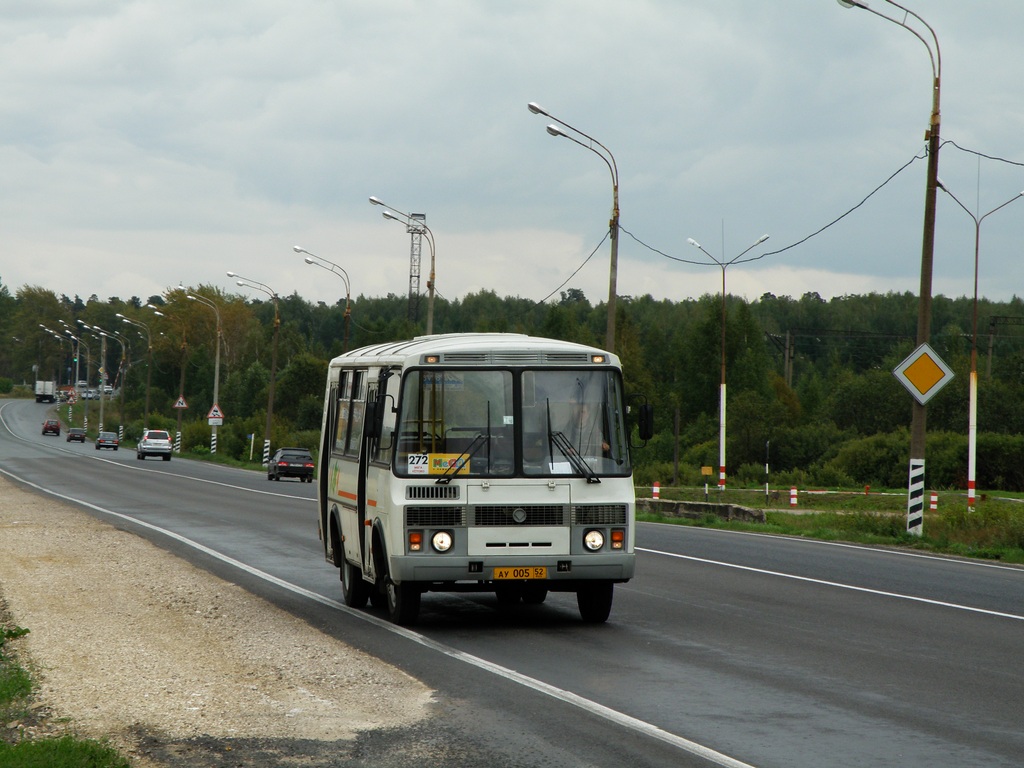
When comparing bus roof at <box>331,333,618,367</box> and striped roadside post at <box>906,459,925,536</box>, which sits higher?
bus roof at <box>331,333,618,367</box>

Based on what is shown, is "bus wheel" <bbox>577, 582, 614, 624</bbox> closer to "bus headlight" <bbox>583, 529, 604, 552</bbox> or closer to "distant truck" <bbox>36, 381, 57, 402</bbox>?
"bus headlight" <bbox>583, 529, 604, 552</bbox>

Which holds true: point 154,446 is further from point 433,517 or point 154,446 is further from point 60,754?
point 60,754

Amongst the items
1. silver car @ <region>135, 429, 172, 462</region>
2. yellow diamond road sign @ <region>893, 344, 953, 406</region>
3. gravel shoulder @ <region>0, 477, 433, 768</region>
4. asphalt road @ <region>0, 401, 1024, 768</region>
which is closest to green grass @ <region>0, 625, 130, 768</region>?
gravel shoulder @ <region>0, 477, 433, 768</region>

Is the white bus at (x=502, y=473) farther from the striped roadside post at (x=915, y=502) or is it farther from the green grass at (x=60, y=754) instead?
the striped roadside post at (x=915, y=502)

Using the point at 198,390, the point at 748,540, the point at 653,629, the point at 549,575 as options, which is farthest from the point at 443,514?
the point at 198,390

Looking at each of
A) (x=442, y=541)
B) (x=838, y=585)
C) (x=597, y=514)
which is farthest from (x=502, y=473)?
(x=838, y=585)

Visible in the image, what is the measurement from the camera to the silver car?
7594 centimetres

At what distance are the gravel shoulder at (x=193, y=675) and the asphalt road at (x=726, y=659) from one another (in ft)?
1.42

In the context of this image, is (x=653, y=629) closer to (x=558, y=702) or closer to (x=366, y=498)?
(x=366, y=498)

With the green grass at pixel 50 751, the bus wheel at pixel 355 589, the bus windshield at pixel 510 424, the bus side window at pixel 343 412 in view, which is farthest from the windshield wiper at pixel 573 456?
the green grass at pixel 50 751

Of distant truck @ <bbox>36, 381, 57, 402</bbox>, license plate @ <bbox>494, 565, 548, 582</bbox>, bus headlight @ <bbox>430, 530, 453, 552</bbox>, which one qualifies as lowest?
license plate @ <bbox>494, 565, 548, 582</bbox>

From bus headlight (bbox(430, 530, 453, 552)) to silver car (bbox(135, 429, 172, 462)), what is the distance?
219 ft

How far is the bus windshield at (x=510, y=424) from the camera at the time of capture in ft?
39.6

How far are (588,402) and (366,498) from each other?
248 cm
